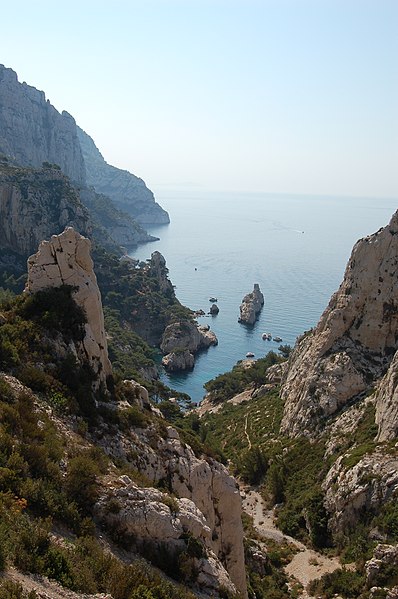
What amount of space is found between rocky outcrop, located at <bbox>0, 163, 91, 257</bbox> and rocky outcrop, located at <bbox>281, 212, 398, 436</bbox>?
6945cm

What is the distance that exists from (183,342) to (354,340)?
184ft

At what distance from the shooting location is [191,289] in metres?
143

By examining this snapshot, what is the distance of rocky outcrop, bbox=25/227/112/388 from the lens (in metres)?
23.0

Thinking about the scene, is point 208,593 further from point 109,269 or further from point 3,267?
point 109,269

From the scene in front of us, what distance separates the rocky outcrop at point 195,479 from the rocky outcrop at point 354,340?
20.4m

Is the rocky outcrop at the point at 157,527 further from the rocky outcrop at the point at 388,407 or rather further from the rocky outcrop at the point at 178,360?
the rocky outcrop at the point at 178,360

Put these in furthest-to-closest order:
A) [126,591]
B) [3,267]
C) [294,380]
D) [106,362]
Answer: [3,267]
[294,380]
[106,362]
[126,591]

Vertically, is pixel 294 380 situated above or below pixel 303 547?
above

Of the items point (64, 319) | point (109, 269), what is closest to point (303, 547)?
point (64, 319)

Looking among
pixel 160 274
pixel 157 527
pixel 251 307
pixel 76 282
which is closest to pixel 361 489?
pixel 157 527

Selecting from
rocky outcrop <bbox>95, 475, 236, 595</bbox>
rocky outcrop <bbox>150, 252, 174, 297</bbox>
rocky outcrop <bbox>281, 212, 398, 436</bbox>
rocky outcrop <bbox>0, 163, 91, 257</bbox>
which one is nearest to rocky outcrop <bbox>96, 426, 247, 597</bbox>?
→ rocky outcrop <bbox>95, 475, 236, 595</bbox>

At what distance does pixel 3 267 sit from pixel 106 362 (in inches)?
3102

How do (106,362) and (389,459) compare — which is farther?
(389,459)

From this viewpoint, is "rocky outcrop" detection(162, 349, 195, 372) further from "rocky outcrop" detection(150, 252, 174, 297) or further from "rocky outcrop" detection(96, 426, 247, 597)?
"rocky outcrop" detection(96, 426, 247, 597)
